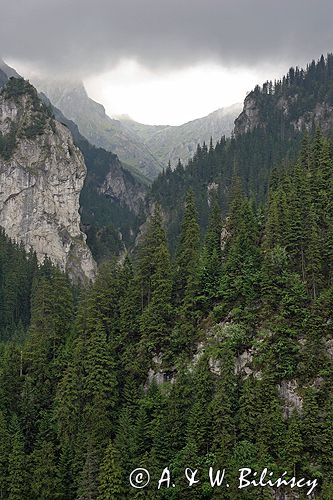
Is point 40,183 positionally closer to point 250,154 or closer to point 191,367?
point 250,154

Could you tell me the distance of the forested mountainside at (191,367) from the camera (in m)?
43.2

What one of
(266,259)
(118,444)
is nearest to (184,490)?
(118,444)

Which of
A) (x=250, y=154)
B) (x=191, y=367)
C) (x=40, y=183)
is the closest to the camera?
(x=191, y=367)

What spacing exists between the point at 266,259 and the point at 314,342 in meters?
11.1

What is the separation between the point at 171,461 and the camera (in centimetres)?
4481

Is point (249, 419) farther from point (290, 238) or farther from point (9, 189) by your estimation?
point (9, 189)

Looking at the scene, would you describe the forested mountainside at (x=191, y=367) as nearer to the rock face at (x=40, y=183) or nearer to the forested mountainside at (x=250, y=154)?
the rock face at (x=40, y=183)

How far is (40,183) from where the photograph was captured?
163250 millimetres

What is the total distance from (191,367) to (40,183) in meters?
122

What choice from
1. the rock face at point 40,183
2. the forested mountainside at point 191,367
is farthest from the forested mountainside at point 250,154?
the forested mountainside at point 191,367

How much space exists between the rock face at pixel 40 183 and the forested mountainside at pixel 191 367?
92.4m

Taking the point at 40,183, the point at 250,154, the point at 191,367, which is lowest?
the point at 191,367

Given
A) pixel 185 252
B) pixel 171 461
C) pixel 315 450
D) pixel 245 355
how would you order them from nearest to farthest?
pixel 315 450
pixel 171 461
pixel 245 355
pixel 185 252

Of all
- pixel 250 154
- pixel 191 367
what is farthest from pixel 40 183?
pixel 191 367
